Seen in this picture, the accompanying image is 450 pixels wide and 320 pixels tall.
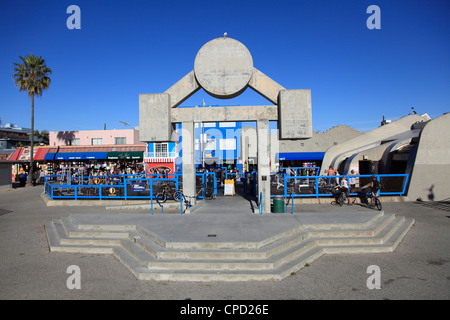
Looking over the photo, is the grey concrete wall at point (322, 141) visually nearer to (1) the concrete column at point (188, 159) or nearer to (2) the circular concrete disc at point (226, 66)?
(1) the concrete column at point (188, 159)

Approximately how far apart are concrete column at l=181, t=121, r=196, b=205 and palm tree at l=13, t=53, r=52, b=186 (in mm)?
26142

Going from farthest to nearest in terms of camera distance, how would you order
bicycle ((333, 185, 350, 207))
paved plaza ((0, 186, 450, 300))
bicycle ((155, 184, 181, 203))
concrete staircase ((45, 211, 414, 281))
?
bicycle ((155, 184, 181, 203)), bicycle ((333, 185, 350, 207)), concrete staircase ((45, 211, 414, 281)), paved plaza ((0, 186, 450, 300))

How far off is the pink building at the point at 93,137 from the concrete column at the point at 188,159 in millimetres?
31849

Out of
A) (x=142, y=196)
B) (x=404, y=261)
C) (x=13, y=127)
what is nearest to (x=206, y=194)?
(x=142, y=196)

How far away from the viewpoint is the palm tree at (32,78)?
3139 centimetres

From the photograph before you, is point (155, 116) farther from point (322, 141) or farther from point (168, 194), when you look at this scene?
point (322, 141)

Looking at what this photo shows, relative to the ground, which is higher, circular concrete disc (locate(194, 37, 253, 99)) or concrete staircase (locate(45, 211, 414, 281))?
circular concrete disc (locate(194, 37, 253, 99))

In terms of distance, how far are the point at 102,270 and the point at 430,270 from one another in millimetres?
7640

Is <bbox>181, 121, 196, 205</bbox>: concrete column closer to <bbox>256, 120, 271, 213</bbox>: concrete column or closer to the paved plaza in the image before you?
<bbox>256, 120, 271, 213</bbox>: concrete column

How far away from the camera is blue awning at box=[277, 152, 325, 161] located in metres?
38.6

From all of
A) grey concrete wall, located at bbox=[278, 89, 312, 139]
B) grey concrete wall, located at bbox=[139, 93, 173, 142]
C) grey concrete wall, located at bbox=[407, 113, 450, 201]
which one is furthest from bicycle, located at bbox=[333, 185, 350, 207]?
grey concrete wall, located at bbox=[139, 93, 173, 142]

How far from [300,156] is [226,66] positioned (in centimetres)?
2903

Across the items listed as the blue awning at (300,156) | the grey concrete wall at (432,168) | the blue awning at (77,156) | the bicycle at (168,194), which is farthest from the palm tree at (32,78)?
the grey concrete wall at (432,168)
